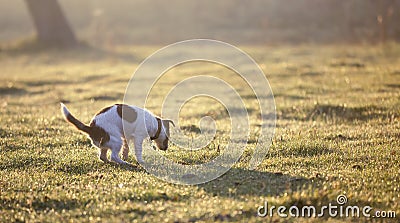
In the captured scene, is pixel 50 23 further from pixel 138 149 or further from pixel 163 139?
pixel 138 149

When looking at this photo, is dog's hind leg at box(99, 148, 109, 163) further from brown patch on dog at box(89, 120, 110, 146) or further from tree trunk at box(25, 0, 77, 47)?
tree trunk at box(25, 0, 77, 47)

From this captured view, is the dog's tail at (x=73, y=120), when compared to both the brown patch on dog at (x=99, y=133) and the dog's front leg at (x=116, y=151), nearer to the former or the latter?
the brown patch on dog at (x=99, y=133)

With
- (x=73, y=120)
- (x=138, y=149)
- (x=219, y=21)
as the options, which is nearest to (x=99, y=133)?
(x=73, y=120)

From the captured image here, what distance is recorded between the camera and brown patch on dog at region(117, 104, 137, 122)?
8.63 m

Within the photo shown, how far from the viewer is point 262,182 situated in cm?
744

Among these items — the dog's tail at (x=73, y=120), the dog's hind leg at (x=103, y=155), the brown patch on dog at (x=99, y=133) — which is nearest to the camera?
the dog's tail at (x=73, y=120)

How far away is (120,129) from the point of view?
8648 millimetres

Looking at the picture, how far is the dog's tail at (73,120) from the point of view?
8098 mm

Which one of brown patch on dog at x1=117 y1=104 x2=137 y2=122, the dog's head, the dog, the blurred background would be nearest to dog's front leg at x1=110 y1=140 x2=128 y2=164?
the dog

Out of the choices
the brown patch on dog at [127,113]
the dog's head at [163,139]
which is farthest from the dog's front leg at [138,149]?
the dog's head at [163,139]

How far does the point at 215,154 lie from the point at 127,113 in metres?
1.60

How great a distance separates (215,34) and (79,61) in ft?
41.0

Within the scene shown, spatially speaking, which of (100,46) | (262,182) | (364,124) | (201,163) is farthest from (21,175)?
(100,46)

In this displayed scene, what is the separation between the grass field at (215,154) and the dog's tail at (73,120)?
0.59 meters
